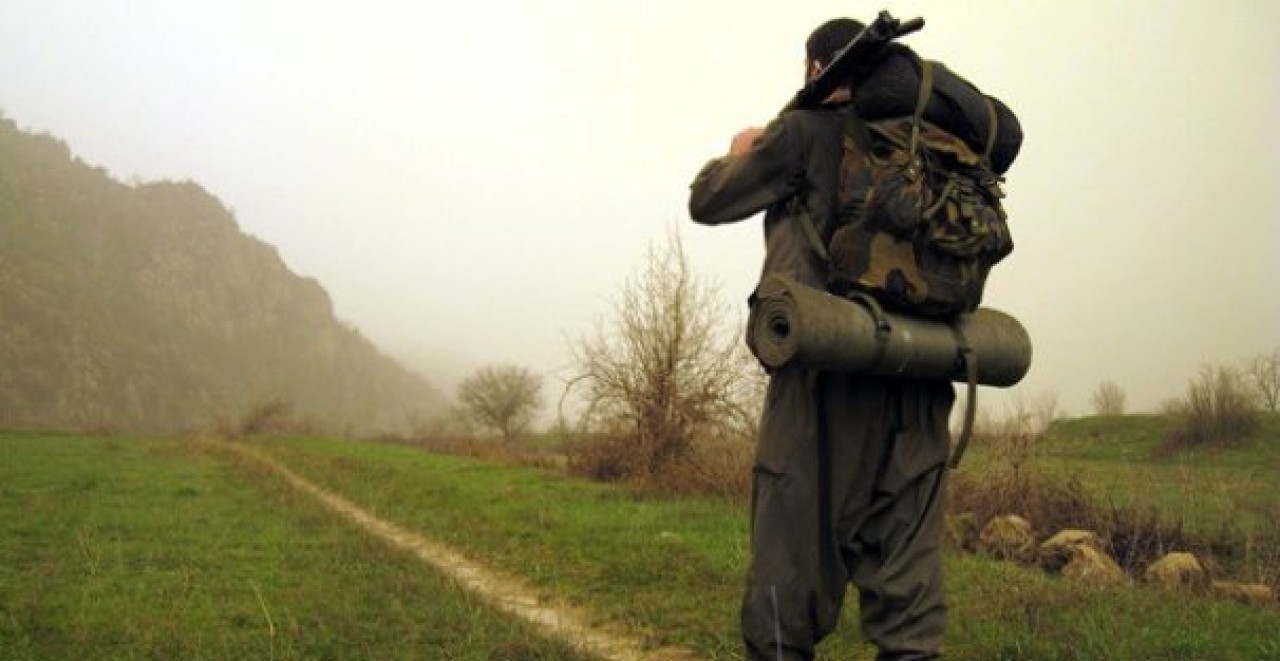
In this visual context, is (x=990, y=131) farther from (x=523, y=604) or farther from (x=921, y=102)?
(x=523, y=604)

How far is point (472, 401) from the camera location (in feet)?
154

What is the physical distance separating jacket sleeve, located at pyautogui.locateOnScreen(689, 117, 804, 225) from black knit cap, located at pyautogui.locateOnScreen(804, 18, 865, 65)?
35 centimetres

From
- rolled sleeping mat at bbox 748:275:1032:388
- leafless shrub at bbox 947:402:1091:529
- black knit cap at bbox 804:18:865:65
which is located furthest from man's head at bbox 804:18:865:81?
leafless shrub at bbox 947:402:1091:529

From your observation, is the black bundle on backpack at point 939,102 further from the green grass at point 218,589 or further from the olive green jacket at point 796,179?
the green grass at point 218,589

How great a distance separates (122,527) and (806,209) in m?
10.1

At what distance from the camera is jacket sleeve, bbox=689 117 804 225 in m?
3.10

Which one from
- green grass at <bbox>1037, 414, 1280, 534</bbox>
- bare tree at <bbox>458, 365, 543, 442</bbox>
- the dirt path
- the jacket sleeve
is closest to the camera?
the jacket sleeve

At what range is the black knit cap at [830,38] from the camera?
10.7ft

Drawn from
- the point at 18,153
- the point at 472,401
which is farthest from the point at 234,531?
the point at 18,153

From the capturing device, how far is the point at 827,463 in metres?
3.08

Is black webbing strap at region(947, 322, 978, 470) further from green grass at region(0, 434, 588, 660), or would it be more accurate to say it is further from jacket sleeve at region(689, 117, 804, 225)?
green grass at region(0, 434, 588, 660)

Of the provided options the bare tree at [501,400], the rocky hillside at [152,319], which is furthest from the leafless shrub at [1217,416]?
the rocky hillside at [152,319]

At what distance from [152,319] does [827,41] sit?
419ft

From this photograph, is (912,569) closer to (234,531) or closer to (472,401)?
(234,531)
